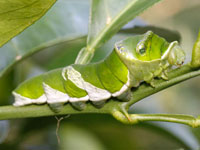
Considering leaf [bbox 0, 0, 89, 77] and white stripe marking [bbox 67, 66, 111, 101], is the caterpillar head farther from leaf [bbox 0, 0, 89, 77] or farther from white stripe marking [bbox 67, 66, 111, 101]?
leaf [bbox 0, 0, 89, 77]

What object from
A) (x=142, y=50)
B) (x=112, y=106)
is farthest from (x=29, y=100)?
(x=142, y=50)

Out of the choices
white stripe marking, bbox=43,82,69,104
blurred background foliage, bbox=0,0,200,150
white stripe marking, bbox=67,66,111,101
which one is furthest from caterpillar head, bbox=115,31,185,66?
blurred background foliage, bbox=0,0,200,150

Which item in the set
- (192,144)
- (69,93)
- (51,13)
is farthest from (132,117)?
(51,13)

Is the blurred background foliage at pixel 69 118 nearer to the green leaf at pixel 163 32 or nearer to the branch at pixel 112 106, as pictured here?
the green leaf at pixel 163 32

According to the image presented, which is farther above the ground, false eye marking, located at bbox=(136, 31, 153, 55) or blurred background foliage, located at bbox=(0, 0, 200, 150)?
false eye marking, located at bbox=(136, 31, 153, 55)

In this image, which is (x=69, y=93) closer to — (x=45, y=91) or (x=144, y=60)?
(x=45, y=91)

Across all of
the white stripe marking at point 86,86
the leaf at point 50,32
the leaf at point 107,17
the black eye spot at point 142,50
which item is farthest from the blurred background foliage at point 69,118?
the black eye spot at point 142,50

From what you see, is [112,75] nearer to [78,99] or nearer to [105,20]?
[78,99]
